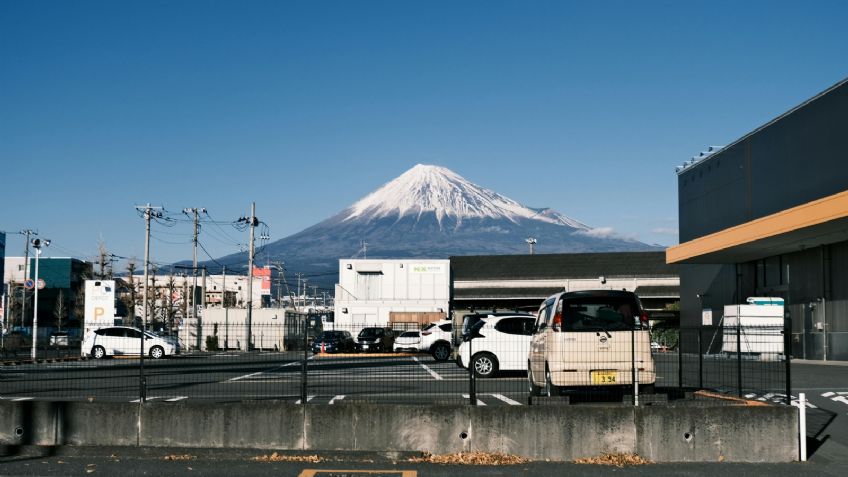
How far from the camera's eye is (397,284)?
74125mm

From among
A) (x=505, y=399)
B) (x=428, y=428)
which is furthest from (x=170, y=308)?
(x=428, y=428)

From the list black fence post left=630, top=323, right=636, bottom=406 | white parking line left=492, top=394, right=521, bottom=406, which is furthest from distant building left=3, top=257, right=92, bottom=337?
black fence post left=630, top=323, right=636, bottom=406

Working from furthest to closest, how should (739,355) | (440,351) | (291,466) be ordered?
1. (440,351)
2. (739,355)
3. (291,466)

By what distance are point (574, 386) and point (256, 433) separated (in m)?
4.52

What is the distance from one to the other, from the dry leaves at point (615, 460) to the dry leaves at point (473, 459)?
762mm

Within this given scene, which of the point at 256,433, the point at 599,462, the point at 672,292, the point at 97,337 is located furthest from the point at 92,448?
the point at 672,292

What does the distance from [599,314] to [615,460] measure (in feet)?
8.58

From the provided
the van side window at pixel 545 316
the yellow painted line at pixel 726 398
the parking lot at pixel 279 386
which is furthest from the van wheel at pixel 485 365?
the yellow painted line at pixel 726 398

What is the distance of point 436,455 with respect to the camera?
480 inches

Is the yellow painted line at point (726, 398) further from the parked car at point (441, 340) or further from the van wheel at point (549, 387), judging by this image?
the parked car at point (441, 340)

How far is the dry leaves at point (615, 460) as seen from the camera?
11.9 metres

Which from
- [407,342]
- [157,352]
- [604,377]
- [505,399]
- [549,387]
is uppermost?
[604,377]

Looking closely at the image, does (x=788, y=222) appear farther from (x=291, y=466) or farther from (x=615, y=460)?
(x=291, y=466)

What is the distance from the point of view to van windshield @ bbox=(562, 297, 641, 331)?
543 inches
